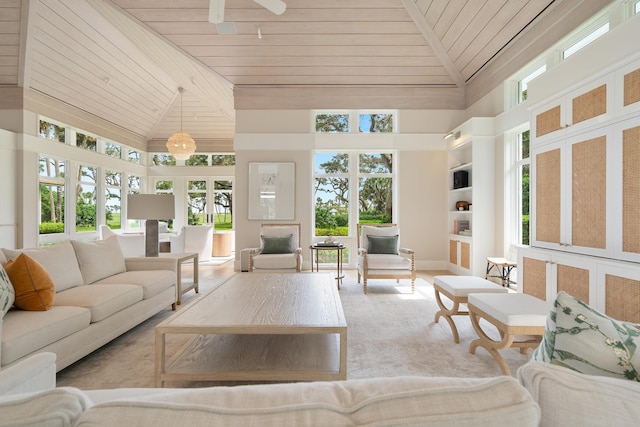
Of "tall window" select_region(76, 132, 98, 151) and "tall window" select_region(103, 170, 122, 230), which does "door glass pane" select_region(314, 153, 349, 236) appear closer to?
"tall window" select_region(76, 132, 98, 151)

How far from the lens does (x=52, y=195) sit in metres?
6.80

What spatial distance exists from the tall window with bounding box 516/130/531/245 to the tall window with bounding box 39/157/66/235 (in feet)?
27.3

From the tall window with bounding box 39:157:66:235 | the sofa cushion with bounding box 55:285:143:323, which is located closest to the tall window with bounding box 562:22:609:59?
the sofa cushion with bounding box 55:285:143:323

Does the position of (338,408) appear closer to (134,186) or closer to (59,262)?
(59,262)

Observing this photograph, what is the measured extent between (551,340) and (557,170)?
2870mm

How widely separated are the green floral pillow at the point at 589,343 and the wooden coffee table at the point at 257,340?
3.99 feet

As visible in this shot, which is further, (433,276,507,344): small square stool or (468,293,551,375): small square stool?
(433,276,507,344): small square stool

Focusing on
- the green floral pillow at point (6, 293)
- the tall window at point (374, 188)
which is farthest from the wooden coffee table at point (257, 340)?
the tall window at point (374, 188)

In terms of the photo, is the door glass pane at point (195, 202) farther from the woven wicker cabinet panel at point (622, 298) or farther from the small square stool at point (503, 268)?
the woven wicker cabinet panel at point (622, 298)

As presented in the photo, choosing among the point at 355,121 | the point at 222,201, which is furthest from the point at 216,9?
the point at 222,201

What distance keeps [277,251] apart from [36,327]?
347 centimetres

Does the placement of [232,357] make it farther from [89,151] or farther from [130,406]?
[89,151]

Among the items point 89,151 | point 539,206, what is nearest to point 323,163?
point 539,206

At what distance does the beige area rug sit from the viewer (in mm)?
2238
